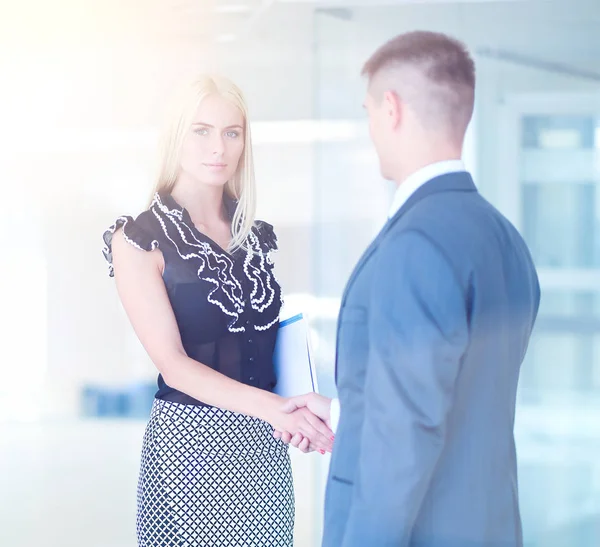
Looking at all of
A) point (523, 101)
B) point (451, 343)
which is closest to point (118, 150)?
point (523, 101)

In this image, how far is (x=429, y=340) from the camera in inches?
49.7

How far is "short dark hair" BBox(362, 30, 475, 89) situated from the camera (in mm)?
1428

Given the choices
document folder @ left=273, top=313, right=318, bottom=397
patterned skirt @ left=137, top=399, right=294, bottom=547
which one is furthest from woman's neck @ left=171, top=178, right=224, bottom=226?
patterned skirt @ left=137, top=399, right=294, bottom=547

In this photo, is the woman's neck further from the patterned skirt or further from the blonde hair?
the patterned skirt

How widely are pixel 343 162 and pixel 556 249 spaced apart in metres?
0.86

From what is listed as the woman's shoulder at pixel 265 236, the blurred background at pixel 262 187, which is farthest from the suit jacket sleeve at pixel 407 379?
the blurred background at pixel 262 187

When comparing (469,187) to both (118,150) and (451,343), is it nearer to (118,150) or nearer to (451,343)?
(451,343)

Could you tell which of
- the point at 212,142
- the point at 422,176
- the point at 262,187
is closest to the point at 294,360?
the point at 212,142

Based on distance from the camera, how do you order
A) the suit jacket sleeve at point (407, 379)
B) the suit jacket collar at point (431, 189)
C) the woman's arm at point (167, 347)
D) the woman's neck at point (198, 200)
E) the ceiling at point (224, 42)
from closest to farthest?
the suit jacket sleeve at point (407, 379) < the suit jacket collar at point (431, 189) < the woman's arm at point (167, 347) < the woman's neck at point (198, 200) < the ceiling at point (224, 42)

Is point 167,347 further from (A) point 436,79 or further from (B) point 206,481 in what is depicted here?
(A) point 436,79

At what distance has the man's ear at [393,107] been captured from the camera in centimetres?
144

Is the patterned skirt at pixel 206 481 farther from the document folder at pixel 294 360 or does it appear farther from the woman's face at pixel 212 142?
the woman's face at pixel 212 142

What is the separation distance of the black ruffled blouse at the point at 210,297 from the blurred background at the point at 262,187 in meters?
0.98

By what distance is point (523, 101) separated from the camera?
3.20m
